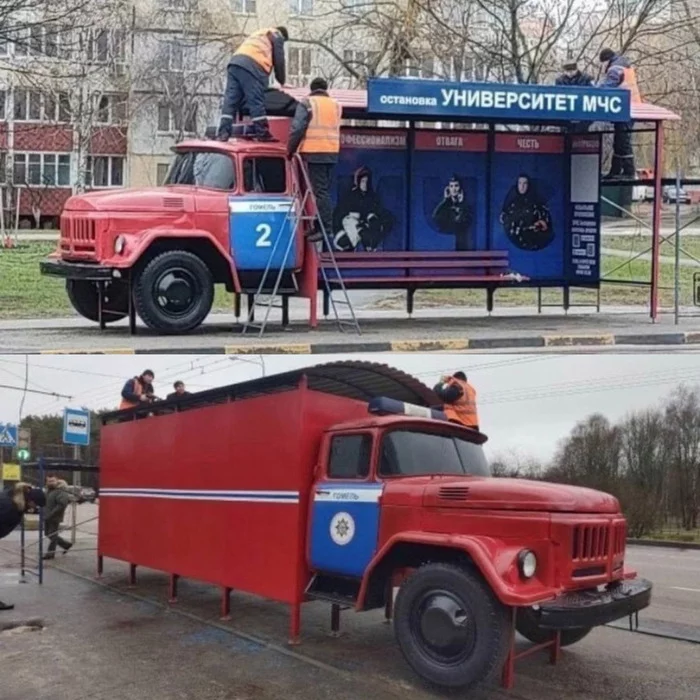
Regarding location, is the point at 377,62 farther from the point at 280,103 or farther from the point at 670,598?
the point at 670,598

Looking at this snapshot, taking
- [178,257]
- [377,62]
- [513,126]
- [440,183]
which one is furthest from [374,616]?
[377,62]

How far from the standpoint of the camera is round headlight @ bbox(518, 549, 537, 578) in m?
7.29

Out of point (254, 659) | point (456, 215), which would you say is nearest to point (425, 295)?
point (456, 215)

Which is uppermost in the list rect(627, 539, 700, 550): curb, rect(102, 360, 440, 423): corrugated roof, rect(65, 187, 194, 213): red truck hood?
rect(65, 187, 194, 213): red truck hood

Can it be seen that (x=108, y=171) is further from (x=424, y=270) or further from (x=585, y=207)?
(x=424, y=270)

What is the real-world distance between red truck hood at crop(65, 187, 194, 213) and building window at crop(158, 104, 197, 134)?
91.2ft

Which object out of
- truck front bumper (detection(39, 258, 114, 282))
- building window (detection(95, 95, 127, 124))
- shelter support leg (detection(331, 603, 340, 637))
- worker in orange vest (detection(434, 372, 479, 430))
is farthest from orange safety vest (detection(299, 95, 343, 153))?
building window (detection(95, 95, 127, 124))

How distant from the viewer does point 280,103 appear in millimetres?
14758

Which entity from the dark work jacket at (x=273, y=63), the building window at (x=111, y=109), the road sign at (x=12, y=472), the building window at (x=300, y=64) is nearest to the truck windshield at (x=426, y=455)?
the dark work jacket at (x=273, y=63)

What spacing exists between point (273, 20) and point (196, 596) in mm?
32315

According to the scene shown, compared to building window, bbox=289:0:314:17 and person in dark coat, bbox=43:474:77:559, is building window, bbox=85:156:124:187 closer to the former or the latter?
building window, bbox=289:0:314:17

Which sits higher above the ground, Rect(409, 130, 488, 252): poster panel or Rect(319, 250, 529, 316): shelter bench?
Rect(409, 130, 488, 252): poster panel

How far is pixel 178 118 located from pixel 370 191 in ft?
90.5

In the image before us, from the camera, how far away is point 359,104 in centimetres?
1477
